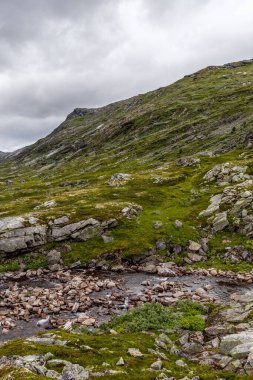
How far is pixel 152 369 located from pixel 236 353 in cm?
483

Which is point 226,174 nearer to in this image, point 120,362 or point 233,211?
point 233,211

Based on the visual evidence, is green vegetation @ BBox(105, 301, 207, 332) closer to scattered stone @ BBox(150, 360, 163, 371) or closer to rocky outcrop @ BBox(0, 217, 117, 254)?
scattered stone @ BBox(150, 360, 163, 371)

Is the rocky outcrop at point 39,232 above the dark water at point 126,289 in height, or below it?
above

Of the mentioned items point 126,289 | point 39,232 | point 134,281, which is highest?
point 39,232

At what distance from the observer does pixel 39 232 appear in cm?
5184

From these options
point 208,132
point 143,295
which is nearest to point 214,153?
point 208,132

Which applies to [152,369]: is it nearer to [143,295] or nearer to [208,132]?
[143,295]

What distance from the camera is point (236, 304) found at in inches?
1182

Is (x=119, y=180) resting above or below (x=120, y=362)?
above

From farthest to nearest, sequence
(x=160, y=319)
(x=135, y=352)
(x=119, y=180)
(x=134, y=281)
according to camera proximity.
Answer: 1. (x=119, y=180)
2. (x=134, y=281)
3. (x=160, y=319)
4. (x=135, y=352)

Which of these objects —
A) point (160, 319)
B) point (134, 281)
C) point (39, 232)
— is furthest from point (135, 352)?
point (39, 232)

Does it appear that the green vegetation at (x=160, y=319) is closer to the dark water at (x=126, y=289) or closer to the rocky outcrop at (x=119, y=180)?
the dark water at (x=126, y=289)

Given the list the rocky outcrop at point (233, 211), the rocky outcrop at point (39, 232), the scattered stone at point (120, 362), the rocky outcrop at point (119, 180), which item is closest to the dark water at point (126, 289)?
the rocky outcrop at point (39, 232)

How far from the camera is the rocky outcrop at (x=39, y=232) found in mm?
50125
